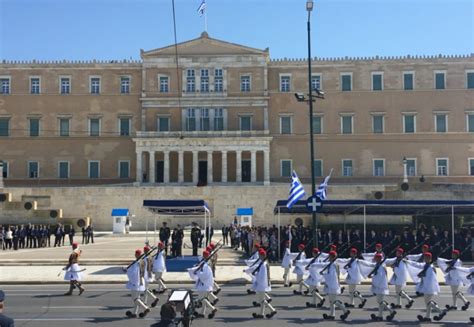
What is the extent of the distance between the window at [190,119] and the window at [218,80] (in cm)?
321

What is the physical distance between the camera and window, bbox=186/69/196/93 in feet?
197

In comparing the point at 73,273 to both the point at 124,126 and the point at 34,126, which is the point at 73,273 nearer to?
the point at 124,126

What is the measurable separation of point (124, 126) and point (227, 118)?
34.0 feet

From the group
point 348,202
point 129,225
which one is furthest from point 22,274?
point 129,225

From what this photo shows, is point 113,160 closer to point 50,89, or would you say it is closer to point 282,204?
point 50,89

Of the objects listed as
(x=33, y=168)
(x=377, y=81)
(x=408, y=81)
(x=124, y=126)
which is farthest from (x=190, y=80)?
(x=408, y=81)

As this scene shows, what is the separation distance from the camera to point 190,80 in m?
60.2

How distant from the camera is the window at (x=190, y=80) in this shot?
2370 inches

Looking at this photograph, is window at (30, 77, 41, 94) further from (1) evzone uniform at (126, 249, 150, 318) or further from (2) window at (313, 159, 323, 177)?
(1) evzone uniform at (126, 249, 150, 318)

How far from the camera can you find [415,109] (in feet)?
195

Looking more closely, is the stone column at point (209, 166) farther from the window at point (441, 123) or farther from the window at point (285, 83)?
the window at point (441, 123)

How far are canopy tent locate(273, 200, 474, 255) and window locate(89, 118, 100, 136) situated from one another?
121 ft

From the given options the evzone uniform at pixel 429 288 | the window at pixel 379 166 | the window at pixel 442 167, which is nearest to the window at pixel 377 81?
the window at pixel 379 166

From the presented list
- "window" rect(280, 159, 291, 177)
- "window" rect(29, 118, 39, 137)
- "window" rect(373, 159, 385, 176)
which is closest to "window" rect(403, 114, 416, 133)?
"window" rect(373, 159, 385, 176)
